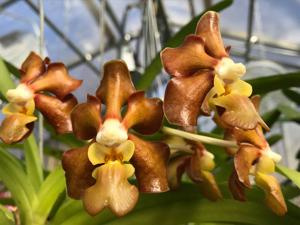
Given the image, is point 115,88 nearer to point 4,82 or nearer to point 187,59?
point 187,59

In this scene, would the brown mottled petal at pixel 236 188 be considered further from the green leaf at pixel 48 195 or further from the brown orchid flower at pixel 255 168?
the green leaf at pixel 48 195

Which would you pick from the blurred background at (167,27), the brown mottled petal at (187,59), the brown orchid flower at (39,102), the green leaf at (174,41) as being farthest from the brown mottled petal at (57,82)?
the blurred background at (167,27)

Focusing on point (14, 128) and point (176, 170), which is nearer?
point (14, 128)

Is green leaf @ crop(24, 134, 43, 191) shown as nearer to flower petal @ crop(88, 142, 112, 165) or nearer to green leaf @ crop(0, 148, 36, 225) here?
green leaf @ crop(0, 148, 36, 225)

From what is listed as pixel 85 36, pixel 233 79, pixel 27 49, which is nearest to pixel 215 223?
pixel 233 79

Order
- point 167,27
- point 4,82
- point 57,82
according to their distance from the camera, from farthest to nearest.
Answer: point 167,27 → point 4,82 → point 57,82

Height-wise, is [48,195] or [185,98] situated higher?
[185,98]

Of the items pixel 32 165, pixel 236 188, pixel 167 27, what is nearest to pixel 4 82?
pixel 32 165
